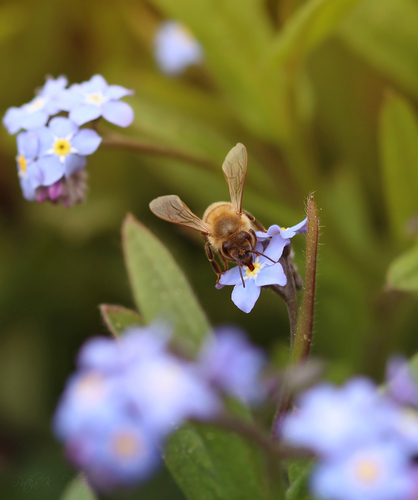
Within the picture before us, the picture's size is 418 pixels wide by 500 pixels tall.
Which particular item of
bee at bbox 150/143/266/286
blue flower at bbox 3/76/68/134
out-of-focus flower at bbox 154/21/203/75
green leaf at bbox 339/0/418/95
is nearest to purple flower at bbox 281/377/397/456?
bee at bbox 150/143/266/286

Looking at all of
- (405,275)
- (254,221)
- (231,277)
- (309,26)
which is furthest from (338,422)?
(309,26)

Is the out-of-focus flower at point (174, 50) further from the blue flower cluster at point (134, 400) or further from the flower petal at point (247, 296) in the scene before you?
the blue flower cluster at point (134, 400)

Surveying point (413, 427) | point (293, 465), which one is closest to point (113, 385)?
point (413, 427)

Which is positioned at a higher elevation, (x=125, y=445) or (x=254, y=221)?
(x=254, y=221)

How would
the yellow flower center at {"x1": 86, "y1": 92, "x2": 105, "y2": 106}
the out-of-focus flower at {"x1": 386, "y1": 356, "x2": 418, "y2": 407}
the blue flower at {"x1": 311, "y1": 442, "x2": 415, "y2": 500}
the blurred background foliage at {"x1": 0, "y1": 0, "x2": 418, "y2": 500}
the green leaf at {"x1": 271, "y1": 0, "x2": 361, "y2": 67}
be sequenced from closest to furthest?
the blue flower at {"x1": 311, "y1": 442, "x2": 415, "y2": 500}
the out-of-focus flower at {"x1": 386, "y1": 356, "x2": 418, "y2": 407}
the yellow flower center at {"x1": 86, "y1": 92, "x2": 105, "y2": 106}
the green leaf at {"x1": 271, "y1": 0, "x2": 361, "y2": 67}
the blurred background foliage at {"x1": 0, "y1": 0, "x2": 418, "y2": 500}

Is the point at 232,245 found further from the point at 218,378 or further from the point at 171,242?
the point at 171,242

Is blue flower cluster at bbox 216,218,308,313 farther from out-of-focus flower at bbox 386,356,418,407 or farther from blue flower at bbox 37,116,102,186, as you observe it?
blue flower at bbox 37,116,102,186

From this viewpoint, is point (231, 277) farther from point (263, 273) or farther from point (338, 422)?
point (338, 422)
